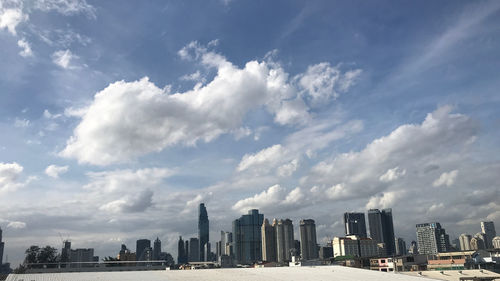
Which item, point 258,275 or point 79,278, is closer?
point 79,278

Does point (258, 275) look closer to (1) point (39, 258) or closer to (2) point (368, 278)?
(2) point (368, 278)

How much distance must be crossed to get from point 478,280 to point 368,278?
40.5m

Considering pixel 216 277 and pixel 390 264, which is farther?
pixel 390 264

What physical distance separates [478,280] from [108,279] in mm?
81791

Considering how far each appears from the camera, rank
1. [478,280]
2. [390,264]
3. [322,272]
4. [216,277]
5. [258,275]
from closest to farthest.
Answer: [216,277], [258,275], [322,272], [478,280], [390,264]

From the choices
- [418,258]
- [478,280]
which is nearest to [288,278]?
[478,280]

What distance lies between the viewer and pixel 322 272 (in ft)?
245

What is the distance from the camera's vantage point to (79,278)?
192ft

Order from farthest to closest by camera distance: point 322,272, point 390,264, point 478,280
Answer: point 390,264
point 478,280
point 322,272

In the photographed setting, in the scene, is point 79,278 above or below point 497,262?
above

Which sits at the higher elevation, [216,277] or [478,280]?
[216,277]

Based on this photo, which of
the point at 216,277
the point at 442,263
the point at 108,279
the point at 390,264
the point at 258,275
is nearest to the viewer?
the point at 108,279

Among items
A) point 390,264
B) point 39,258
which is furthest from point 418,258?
point 39,258

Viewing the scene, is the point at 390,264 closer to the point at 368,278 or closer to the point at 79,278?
the point at 368,278
